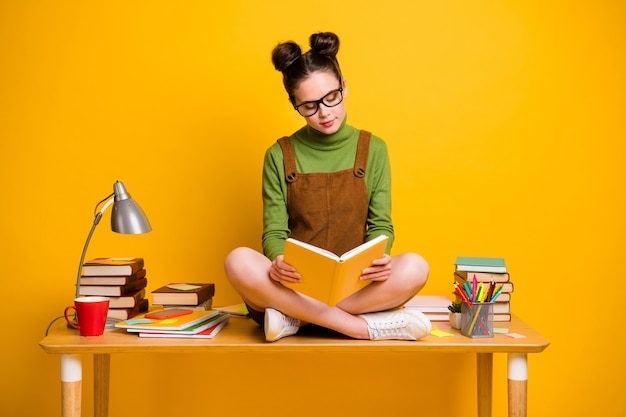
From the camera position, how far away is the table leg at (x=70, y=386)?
1.97 m

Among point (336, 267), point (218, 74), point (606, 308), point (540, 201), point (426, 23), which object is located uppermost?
point (426, 23)

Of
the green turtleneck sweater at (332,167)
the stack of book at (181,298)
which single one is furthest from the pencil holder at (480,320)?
the stack of book at (181,298)

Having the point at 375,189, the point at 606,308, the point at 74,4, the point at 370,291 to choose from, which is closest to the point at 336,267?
the point at 370,291

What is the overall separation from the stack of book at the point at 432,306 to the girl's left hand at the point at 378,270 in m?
0.35

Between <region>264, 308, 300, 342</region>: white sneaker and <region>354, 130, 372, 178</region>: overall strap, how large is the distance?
0.54 m

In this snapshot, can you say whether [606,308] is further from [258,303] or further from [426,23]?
[258,303]

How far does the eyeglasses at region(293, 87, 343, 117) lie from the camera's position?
7.29ft

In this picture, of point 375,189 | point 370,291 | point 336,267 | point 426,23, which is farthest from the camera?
point 426,23

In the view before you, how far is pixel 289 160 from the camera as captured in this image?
92.2 inches

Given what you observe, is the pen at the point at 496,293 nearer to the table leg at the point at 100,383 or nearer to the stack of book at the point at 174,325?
the stack of book at the point at 174,325

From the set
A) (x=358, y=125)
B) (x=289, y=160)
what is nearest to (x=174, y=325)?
(x=289, y=160)

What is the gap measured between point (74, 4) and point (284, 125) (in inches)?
34.4

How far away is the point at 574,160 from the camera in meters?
2.72

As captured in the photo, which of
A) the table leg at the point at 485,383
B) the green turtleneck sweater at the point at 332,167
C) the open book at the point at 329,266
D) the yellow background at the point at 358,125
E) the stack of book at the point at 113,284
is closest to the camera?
the open book at the point at 329,266
